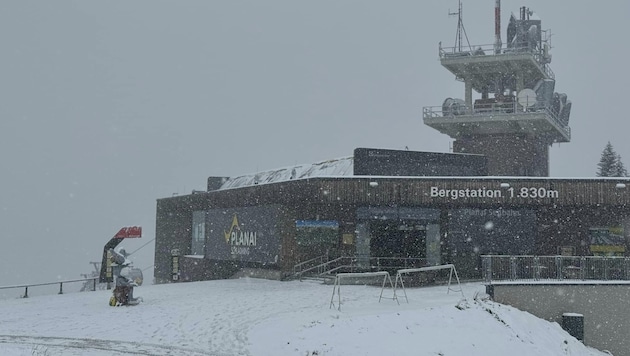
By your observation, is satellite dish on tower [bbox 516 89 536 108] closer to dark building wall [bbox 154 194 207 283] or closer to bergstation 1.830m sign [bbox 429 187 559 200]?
bergstation 1.830m sign [bbox 429 187 559 200]

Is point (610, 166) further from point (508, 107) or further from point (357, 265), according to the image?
point (357, 265)

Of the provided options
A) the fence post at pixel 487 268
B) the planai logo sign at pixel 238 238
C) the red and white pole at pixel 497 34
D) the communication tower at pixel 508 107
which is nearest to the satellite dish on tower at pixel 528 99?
the communication tower at pixel 508 107

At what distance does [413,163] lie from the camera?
113ft

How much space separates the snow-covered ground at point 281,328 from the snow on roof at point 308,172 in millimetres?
11954

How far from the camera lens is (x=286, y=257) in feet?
98.0

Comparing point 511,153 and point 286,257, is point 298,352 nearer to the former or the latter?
point 286,257

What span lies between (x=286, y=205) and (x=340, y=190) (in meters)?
3.16

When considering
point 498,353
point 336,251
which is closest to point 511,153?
point 336,251

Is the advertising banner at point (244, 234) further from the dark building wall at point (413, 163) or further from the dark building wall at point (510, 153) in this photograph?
the dark building wall at point (510, 153)

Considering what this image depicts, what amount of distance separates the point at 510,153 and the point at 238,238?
23.7 metres

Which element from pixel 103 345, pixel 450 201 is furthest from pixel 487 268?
pixel 103 345

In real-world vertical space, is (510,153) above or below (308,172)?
above

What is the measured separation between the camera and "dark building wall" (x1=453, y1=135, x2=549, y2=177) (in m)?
47.1

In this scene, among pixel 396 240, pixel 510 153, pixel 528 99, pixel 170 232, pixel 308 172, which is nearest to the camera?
pixel 396 240
